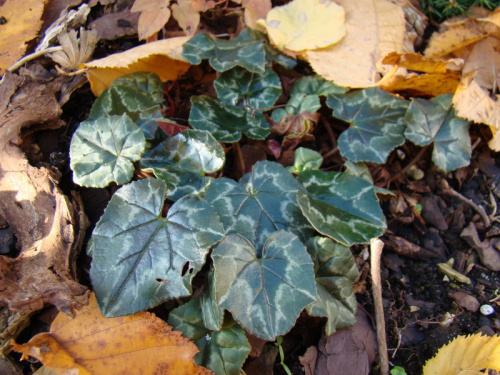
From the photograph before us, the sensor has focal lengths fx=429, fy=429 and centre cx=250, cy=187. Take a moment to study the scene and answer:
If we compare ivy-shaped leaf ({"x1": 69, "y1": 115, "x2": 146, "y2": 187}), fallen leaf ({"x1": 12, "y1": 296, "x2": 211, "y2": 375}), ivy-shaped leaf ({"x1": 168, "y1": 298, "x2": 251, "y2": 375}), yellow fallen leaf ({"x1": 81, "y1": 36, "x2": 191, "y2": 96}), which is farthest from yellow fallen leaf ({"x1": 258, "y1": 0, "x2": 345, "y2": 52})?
fallen leaf ({"x1": 12, "y1": 296, "x2": 211, "y2": 375})

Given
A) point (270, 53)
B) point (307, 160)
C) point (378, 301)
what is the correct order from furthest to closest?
point (270, 53), point (307, 160), point (378, 301)

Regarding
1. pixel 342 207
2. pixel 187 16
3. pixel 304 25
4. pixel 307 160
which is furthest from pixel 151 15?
pixel 342 207

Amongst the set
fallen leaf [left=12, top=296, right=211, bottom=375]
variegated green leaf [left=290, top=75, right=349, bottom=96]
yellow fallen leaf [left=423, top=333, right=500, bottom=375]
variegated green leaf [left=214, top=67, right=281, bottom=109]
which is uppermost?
variegated green leaf [left=214, top=67, right=281, bottom=109]

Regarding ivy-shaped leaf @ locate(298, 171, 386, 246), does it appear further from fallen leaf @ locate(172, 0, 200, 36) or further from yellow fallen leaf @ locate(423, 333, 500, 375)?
fallen leaf @ locate(172, 0, 200, 36)

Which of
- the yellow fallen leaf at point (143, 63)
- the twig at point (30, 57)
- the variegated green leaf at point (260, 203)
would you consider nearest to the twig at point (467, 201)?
the variegated green leaf at point (260, 203)

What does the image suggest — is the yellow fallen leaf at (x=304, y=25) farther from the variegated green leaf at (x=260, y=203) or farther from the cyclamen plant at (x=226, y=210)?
the variegated green leaf at (x=260, y=203)

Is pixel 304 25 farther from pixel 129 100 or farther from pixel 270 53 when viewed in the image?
pixel 129 100

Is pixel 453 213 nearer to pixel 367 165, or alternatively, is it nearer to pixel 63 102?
pixel 367 165
